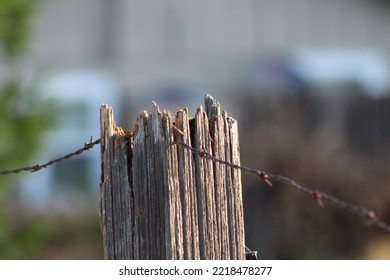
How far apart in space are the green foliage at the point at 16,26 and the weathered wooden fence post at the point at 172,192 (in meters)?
5.53

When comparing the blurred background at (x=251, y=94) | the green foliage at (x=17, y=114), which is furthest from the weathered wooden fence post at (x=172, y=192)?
the blurred background at (x=251, y=94)

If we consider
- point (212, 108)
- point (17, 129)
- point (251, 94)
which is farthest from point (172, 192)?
point (251, 94)

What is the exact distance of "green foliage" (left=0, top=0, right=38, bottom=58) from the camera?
8367mm

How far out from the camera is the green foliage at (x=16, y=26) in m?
8.37

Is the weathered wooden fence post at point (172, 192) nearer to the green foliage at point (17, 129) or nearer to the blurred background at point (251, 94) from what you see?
the green foliage at point (17, 129)

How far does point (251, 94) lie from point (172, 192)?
40.2ft

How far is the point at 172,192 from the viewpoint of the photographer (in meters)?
2.87

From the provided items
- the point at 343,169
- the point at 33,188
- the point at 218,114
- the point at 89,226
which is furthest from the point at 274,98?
the point at 218,114

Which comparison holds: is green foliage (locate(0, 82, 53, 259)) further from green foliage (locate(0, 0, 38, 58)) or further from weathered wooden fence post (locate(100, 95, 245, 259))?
weathered wooden fence post (locate(100, 95, 245, 259))

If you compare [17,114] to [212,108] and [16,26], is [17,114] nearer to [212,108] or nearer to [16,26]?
[16,26]

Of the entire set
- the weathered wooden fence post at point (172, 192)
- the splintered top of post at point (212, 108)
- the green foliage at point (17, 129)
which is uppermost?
the green foliage at point (17, 129)

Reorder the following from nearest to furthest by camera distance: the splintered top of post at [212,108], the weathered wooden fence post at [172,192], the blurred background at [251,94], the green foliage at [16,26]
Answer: the weathered wooden fence post at [172,192] → the splintered top of post at [212,108] → the green foliage at [16,26] → the blurred background at [251,94]

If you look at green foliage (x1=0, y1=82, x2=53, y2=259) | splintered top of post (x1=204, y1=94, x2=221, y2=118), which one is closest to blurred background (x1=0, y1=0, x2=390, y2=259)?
green foliage (x1=0, y1=82, x2=53, y2=259)

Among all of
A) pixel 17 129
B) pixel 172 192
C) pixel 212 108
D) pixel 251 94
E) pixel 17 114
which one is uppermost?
pixel 251 94
